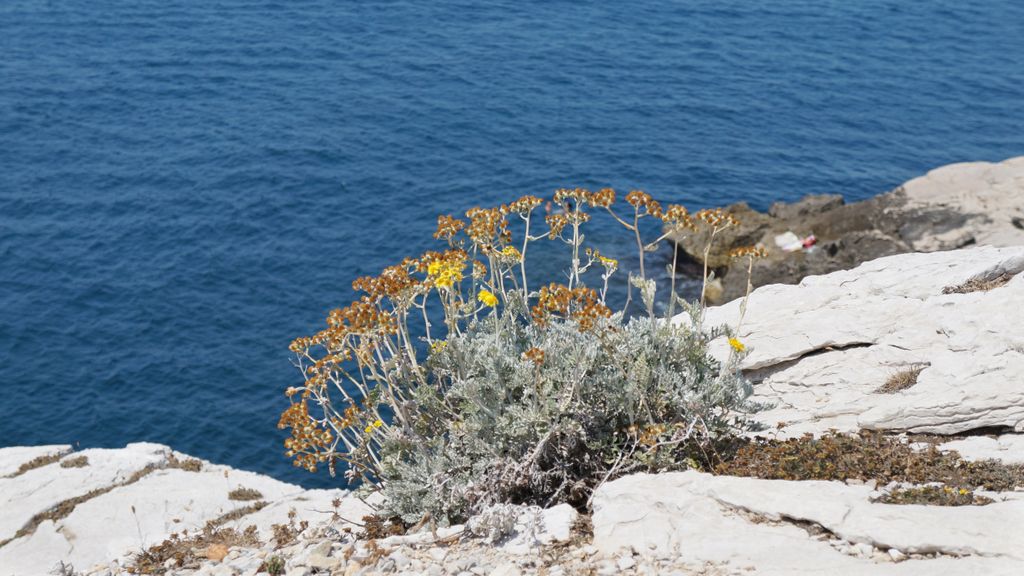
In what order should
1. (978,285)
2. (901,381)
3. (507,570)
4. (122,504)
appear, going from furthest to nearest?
(122,504)
(978,285)
(901,381)
(507,570)

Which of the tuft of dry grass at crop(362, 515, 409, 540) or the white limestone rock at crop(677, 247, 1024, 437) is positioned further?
the white limestone rock at crop(677, 247, 1024, 437)

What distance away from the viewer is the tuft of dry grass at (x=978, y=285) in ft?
48.8

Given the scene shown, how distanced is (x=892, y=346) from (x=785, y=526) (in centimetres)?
519

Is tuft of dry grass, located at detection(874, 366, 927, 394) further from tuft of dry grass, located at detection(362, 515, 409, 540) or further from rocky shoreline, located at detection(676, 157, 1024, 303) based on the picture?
rocky shoreline, located at detection(676, 157, 1024, 303)

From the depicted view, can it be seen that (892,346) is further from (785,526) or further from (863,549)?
(863,549)

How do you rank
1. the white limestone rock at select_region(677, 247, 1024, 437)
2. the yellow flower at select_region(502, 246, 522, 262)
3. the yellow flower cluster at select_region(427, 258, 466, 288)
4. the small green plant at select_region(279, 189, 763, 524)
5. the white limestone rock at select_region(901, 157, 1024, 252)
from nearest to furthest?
the yellow flower cluster at select_region(427, 258, 466, 288) < the small green plant at select_region(279, 189, 763, 524) < the white limestone rock at select_region(677, 247, 1024, 437) < the yellow flower at select_region(502, 246, 522, 262) < the white limestone rock at select_region(901, 157, 1024, 252)

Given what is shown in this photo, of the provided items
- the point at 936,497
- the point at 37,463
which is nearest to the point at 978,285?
the point at 936,497

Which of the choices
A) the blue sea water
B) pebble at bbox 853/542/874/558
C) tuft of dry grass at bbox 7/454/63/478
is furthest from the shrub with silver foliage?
the blue sea water

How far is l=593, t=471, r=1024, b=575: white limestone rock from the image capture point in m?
8.81

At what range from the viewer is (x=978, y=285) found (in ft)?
49.1

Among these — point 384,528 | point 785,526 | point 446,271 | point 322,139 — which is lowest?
point 322,139

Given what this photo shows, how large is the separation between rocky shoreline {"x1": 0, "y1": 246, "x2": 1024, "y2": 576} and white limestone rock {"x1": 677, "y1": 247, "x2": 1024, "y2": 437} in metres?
0.03

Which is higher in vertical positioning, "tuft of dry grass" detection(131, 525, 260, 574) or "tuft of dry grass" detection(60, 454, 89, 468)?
"tuft of dry grass" detection(131, 525, 260, 574)

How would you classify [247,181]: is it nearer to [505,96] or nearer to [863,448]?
[505,96]
